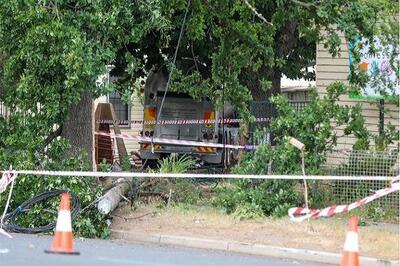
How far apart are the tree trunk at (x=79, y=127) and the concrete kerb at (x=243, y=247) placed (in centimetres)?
220

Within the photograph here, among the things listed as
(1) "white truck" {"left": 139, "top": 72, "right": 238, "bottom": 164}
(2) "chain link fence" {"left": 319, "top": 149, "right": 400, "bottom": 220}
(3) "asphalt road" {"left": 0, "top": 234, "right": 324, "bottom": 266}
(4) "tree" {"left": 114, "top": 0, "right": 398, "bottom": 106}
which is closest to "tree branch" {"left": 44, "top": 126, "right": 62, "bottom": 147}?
(4) "tree" {"left": 114, "top": 0, "right": 398, "bottom": 106}

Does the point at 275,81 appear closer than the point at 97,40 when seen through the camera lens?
No

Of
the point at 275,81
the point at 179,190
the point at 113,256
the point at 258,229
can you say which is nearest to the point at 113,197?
the point at 179,190

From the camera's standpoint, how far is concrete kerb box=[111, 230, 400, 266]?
881cm

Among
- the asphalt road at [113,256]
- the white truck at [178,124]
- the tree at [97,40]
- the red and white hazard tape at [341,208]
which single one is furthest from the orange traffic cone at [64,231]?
the white truck at [178,124]

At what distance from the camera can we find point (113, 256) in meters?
8.69

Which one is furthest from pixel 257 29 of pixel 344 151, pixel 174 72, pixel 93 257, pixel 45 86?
pixel 93 257

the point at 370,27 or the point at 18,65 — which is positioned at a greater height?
the point at 370,27

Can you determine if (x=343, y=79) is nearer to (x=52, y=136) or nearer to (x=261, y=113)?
(x=261, y=113)

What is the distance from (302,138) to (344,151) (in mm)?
740

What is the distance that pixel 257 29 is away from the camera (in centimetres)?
1223

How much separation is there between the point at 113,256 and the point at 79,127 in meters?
3.92

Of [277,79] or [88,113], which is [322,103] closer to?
[88,113]

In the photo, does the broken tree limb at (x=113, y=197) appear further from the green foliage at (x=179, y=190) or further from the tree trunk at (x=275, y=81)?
the tree trunk at (x=275, y=81)
